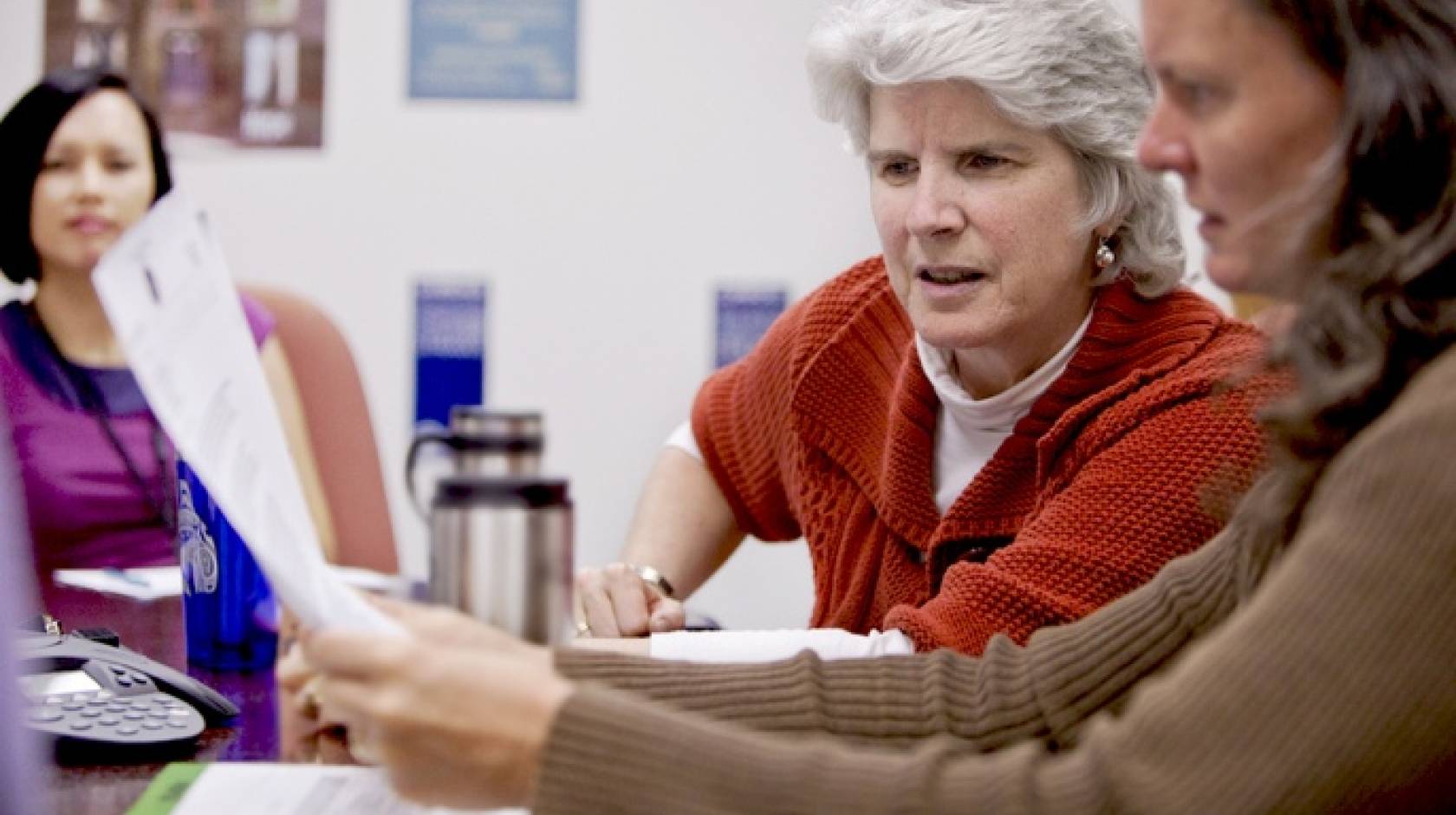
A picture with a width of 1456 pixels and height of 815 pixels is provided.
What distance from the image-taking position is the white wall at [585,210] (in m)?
3.39

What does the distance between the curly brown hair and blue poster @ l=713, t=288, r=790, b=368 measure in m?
2.54

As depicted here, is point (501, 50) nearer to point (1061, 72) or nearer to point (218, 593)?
point (1061, 72)

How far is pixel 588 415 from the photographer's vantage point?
11.3ft

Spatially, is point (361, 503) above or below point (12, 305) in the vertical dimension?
below

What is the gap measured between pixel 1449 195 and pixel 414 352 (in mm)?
2742

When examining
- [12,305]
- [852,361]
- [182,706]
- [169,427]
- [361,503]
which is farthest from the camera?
[12,305]

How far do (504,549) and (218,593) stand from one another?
0.65 m

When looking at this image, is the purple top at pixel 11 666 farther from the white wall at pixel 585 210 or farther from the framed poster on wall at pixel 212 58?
the framed poster on wall at pixel 212 58

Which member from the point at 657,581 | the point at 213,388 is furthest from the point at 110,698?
the point at 657,581

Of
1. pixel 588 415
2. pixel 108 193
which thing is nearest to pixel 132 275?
pixel 108 193

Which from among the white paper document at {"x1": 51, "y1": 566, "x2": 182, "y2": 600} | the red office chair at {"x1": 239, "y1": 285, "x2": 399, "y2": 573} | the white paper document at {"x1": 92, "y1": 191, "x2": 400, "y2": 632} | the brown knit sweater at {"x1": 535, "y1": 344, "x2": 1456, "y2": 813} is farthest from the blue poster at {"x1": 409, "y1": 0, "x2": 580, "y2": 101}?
the brown knit sweater at {"x1": 535, "y1": 344, "x2": 1456, "y2": 813}

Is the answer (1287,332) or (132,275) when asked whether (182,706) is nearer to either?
(132,275)

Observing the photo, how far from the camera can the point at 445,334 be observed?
3.42 metres

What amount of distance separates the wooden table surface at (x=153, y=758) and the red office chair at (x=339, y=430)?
75cm
